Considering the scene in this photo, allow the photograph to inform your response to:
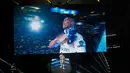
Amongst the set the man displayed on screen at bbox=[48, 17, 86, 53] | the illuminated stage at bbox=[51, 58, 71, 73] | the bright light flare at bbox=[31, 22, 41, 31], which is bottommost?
the illuminated stage at bbox=[51, 58, 71, 73]

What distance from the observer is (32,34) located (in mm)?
3039

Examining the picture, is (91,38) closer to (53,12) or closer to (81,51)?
(81,51)

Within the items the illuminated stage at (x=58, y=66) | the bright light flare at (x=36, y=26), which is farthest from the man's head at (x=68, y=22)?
the illuminated stage at (x=58, y=66)

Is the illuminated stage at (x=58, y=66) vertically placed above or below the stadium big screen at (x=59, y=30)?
below

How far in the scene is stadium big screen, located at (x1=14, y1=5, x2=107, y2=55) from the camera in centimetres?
303

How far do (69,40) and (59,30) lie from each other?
0.23 meters

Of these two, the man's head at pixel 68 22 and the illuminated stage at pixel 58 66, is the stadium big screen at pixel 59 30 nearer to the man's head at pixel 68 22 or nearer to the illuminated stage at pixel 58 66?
the man's head at pixel 68 22

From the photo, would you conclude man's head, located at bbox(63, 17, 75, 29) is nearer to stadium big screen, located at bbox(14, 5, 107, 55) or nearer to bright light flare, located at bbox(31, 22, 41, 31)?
stadium big screen, located at bbox(14, 5, 107, 55)

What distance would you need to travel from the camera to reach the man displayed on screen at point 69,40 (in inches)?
119

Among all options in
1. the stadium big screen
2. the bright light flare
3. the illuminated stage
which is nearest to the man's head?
the stadium big screen

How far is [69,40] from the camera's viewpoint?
10.0 feet

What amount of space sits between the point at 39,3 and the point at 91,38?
101cm

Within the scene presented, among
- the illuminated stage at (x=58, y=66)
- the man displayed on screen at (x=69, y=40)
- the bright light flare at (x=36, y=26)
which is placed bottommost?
the illuminated stage at (x=58, y=66)

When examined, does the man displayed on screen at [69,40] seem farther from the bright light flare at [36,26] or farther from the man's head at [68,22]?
the bright light flare at [36,26]
